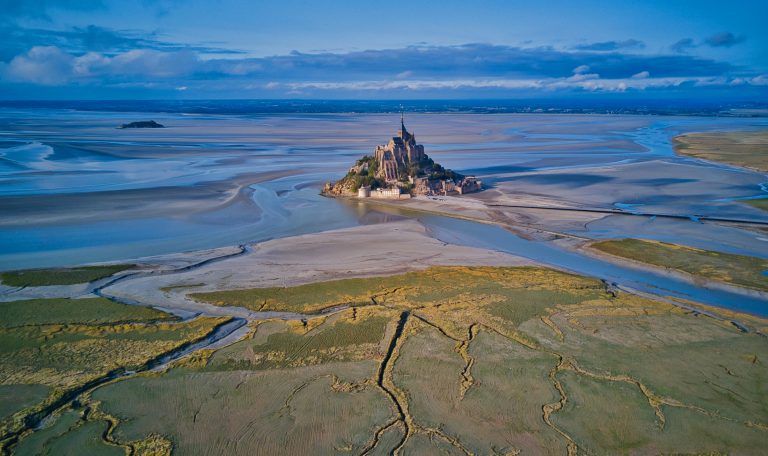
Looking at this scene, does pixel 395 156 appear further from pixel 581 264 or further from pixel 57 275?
pixel 57 275

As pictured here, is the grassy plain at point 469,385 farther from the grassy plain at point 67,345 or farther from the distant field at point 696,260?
the distant field at point 696,260

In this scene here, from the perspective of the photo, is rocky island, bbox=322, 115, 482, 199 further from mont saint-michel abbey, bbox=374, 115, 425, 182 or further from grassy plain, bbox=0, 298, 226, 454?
grassy plain, bbox=0, 298, 226, 454

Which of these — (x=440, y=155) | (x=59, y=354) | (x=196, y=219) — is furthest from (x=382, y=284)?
(x=440, y=155)

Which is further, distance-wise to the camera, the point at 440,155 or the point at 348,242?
the point at 440,155

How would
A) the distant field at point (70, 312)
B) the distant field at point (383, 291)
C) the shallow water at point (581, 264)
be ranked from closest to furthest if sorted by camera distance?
1. the distant field at point (70, 312)
2. the distant field at point (383, 291)
3. the shallow water at point (581, 264)

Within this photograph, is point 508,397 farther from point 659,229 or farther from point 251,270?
point 659,229

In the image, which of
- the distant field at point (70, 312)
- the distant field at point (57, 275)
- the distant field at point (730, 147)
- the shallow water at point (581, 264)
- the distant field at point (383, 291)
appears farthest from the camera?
the distant field at point (730, 147)

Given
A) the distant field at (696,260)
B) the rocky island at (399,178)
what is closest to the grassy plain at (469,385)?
the distant field at (696,260)
